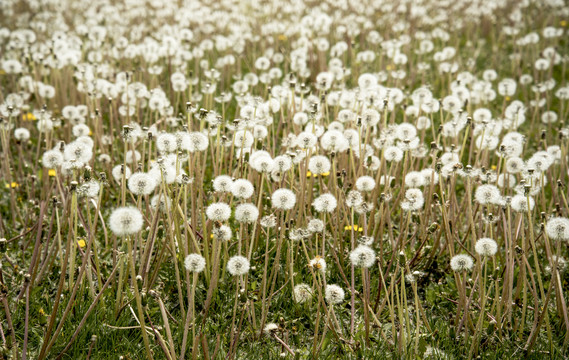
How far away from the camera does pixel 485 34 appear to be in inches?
356

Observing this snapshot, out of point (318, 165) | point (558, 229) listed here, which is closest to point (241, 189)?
point (318, 165)

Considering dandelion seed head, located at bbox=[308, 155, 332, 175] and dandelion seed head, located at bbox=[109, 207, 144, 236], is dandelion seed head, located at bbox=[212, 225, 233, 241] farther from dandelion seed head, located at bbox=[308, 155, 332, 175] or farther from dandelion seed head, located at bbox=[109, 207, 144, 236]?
dandelion seed head, located at bbox=[308, 155, 332, 175]

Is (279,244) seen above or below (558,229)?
below

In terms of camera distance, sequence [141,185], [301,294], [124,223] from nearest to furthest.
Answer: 1. [124,223]
2. [141,185]
3. [301,294]

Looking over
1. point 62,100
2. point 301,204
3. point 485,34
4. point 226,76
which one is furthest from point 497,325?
point 485,34

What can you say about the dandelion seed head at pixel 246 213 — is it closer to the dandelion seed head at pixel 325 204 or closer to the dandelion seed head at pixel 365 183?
the dandelion seed head at pixel 325 204

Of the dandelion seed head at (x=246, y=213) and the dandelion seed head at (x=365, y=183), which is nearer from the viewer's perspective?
the dandelion seed head at (x=246, y=213)

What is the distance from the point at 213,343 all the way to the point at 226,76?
456 centimetres

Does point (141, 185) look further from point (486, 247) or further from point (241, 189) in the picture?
point (486, 247)

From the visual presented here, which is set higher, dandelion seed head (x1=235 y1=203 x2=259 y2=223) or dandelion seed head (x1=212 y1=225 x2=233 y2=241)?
dandelion seed head (x1=235 y1=203 x2=259 y2=223)

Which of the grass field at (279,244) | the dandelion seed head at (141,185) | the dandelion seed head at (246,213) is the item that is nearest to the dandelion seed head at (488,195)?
the grass field at (279,244)

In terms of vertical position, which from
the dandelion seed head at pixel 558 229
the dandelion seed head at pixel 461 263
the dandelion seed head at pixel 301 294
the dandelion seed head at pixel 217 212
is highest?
the dandelion seed head at pixel 217 212

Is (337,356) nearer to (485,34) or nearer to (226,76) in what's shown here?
(226,76)

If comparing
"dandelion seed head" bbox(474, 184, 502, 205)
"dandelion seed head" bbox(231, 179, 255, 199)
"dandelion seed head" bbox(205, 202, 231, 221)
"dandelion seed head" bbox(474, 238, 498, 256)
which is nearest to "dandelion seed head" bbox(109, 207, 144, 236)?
"dandelion seed head" bbox(205, 202, 231, 221)
